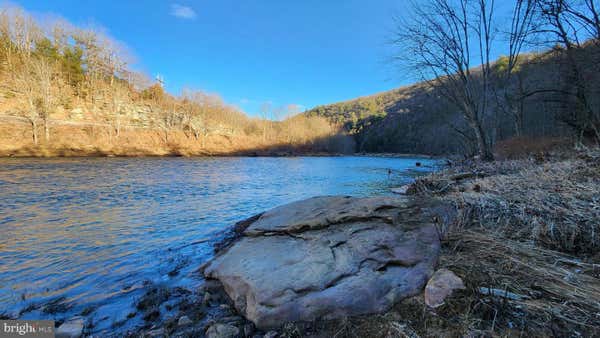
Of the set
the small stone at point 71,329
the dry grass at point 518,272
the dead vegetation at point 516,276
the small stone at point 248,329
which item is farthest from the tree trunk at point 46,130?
the dry grass at point 518,272

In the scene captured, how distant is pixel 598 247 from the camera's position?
7.56 feet

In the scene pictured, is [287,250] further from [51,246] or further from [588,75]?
[588,75]

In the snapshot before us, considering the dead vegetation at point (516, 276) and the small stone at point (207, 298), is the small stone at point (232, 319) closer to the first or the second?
the small stone at point (207, 298)

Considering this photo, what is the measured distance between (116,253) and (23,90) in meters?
42.0

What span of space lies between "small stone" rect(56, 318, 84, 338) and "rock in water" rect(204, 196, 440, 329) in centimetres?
137

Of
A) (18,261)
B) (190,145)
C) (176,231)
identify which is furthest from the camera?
(190,145)

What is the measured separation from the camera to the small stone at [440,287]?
1.93 m

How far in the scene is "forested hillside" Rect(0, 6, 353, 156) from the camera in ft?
99.0

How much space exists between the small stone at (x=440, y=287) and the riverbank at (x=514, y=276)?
0.16 ft

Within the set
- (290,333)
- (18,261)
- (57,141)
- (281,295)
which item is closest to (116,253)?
(18,261)

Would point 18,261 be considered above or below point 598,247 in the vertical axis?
below

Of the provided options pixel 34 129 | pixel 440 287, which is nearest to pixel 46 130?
pixel 34 129

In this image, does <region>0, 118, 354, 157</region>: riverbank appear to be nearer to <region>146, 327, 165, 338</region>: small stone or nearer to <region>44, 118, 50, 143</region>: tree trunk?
<region>44, 118, 50, 143</region>: tree trunk

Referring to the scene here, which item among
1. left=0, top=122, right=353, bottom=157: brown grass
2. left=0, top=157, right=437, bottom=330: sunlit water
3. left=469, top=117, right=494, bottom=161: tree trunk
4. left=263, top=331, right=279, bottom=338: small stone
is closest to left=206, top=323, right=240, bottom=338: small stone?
left=263, top=331, right=279, bottom=338: small stone
